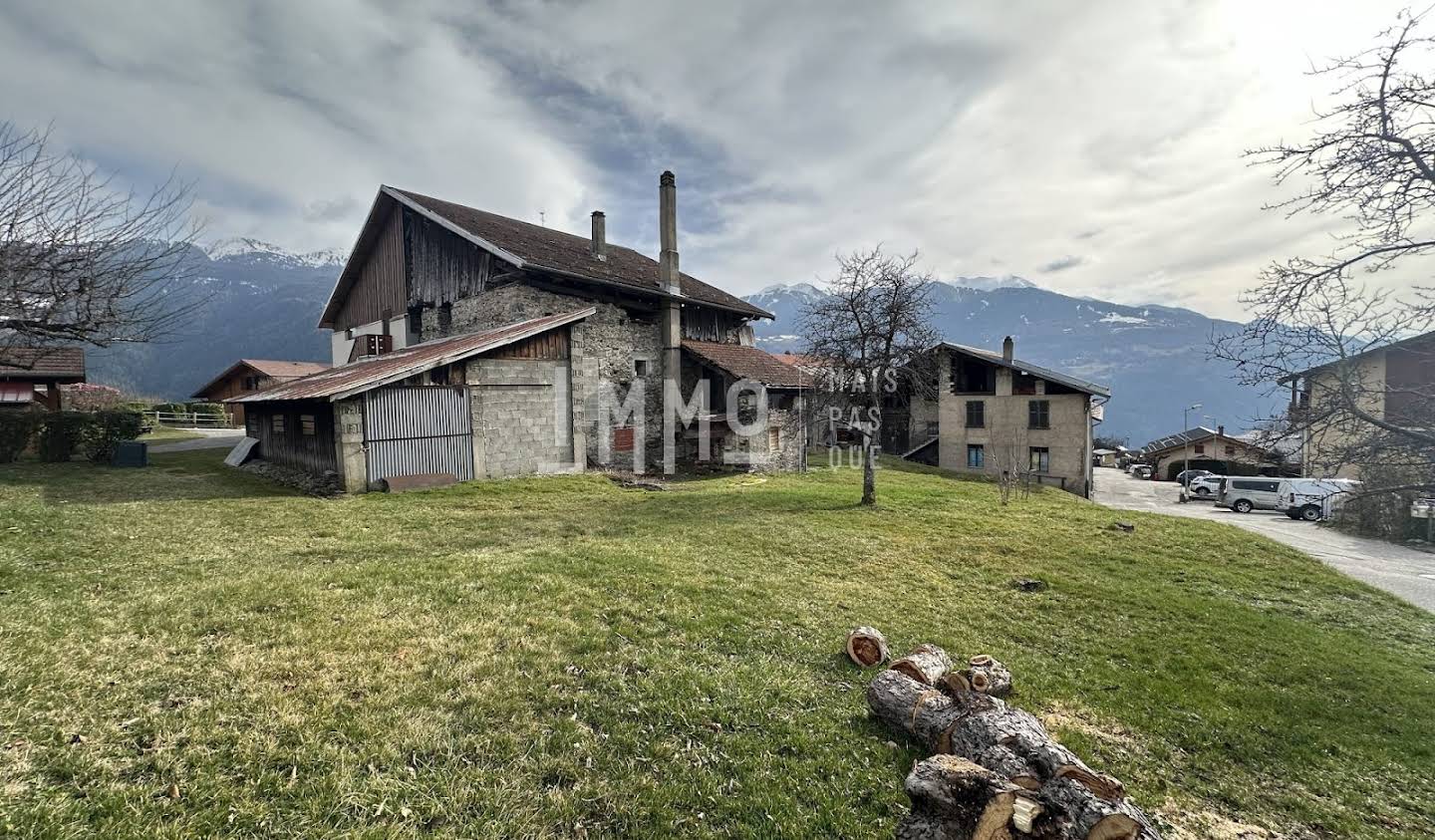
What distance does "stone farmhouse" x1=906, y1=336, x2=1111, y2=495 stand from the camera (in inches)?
1168

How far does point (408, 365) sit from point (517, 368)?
9.82 feet

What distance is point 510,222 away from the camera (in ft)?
77.2

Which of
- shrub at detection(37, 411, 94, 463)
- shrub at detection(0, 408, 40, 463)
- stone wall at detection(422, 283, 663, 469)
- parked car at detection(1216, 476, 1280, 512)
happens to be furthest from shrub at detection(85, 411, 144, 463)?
parked car at detection(1216, 476, 1280, 512)

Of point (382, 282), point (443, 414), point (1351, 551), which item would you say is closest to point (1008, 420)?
point (1351, 551)

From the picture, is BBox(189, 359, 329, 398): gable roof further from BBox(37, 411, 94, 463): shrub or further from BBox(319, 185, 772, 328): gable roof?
BBox(37, 411, 94, 463): shrub

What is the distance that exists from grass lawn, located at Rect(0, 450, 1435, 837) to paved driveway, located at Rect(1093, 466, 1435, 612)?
301 centimetres

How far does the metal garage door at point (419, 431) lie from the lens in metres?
13.4

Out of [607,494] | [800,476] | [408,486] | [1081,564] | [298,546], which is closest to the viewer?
[298,546]

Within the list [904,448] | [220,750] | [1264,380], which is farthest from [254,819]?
[904,448]

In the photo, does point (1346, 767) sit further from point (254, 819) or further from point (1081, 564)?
point (254, 819)

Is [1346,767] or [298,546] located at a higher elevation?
[298,546]

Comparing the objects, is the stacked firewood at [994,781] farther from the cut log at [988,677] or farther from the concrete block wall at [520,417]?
the concrete block wall at [520,417]

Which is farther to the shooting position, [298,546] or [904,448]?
[904,448]

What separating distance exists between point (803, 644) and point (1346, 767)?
4769 mm
